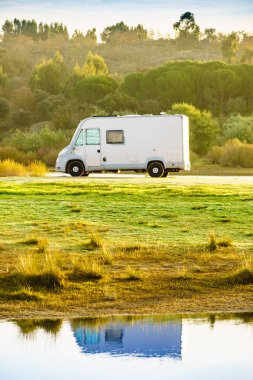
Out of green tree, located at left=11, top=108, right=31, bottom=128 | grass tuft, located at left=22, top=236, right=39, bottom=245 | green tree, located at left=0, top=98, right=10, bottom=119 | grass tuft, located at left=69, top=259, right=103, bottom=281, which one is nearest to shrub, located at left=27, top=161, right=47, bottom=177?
grass tuft, located at left=22, top=236, right=39, bottom=245

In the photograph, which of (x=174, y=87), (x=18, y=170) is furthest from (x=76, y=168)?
(x=174, y=87)

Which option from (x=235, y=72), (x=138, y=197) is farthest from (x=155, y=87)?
(x=138, y=197)

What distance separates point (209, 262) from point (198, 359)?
21.4 ft

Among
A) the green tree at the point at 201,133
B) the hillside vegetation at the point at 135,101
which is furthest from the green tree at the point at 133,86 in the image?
the green tree at the point at 201,133

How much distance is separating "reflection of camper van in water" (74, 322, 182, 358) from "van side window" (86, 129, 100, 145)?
80.2 ft

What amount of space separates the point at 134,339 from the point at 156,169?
25.1 meters

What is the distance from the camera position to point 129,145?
35.6m

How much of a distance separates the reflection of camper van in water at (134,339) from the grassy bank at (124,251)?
1.07m

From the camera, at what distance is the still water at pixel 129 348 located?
8.99 metres

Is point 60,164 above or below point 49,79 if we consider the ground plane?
below

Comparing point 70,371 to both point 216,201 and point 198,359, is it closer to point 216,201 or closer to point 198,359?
point 198,359

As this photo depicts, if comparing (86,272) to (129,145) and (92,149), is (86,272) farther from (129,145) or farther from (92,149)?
(92,149)

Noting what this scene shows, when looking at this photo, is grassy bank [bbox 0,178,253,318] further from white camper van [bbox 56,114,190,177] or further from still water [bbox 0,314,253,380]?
white camper van [bbox 56,114,190,177]

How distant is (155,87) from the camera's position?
90688 millimetres
